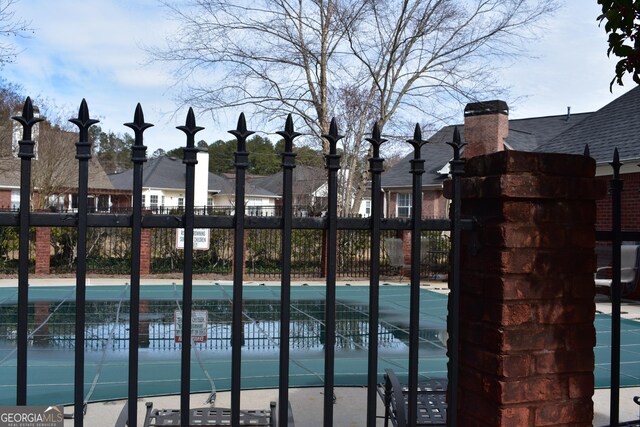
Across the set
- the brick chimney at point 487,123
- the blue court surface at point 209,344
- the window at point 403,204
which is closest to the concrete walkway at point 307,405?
the blue court surface at point 209,344

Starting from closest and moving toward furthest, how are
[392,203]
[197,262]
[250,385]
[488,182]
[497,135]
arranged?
[488,182]
[250,385]
[197,262]
[497,135]
[392,203]

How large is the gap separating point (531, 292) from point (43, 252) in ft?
59.6

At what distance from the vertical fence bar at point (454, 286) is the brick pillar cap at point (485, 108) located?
60.8ft

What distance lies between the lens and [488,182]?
2506 millimetres

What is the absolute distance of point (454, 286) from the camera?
8.63 ft

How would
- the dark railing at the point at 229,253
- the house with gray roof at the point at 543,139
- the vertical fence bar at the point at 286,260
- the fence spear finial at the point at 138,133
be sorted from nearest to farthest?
the fence spear finial at the point at 138,133 < the vertical fence bar at the point at 286,260 < the house with gray roof at the point at 543,139 < the dark railing at the point at 229,253

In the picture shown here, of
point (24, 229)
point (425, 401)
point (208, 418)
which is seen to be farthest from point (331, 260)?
point (425, 401)

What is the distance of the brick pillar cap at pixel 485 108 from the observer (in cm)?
2033

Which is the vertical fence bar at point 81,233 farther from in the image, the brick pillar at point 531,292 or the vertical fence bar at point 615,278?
the vertical fence bar at point 615,278

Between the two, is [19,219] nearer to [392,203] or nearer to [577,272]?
[577,272]

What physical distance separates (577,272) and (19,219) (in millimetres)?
2125

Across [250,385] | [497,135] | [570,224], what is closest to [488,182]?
[570,224]

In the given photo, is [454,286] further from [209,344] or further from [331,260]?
[209,344]

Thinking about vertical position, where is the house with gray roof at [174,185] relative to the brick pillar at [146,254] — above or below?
above
